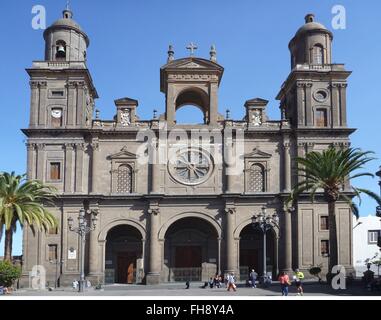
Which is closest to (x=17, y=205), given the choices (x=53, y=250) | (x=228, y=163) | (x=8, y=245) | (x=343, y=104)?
(x=8, y=245)

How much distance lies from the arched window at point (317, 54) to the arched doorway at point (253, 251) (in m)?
16.8

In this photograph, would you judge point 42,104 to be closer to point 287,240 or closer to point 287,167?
point 287,167

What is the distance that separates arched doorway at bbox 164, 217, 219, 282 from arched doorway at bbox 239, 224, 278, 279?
2.74m

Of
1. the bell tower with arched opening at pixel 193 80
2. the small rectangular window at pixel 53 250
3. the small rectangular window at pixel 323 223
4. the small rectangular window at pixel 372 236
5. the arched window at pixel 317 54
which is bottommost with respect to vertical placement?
the small rectangular window at pixel 53 250

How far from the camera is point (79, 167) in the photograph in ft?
172

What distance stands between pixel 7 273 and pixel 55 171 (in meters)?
13.2

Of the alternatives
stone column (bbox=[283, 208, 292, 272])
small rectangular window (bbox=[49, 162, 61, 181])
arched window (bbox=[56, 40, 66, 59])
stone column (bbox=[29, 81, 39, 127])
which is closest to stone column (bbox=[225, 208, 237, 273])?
stone column (bbox=[283, 208, 292, 272])

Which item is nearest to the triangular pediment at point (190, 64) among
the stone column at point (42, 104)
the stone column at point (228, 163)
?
the stone column at point (228, 163)

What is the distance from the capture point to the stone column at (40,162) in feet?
169

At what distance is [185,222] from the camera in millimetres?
54938

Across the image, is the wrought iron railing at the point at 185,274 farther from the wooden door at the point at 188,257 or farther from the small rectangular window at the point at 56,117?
the small rectangular window at the point at 56,117

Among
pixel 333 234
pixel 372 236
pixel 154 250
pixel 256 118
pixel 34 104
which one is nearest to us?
pixel 333 234
